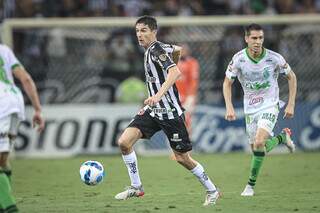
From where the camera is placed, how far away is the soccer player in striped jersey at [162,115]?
34.3 ft

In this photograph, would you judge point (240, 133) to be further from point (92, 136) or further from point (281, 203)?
point (281, 203)

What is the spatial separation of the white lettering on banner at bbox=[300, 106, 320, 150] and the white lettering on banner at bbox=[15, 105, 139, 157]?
4.18 meters

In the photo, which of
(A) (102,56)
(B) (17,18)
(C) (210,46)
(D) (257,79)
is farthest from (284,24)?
(D) (257,79)

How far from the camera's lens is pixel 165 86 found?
32.8ft

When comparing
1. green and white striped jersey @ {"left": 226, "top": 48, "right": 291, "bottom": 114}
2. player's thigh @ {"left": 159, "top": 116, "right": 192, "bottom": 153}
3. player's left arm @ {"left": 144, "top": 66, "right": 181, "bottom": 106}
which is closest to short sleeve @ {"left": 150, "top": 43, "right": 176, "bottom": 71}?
player's left arm @ {"left": 144, "top": 66, "right": 181, "bottom": 106}

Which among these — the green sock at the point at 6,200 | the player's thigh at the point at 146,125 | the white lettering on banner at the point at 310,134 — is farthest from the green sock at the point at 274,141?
the white lettering on banner at the point at 310,134

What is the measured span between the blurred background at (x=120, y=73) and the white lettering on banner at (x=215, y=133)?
25mm

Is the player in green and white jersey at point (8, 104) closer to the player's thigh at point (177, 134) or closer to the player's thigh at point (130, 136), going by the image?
the player's thigh at point (130, 136)

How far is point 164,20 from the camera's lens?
19859mm

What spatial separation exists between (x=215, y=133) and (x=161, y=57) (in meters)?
9.76

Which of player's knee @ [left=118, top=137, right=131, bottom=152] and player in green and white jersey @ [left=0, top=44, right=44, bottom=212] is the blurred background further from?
player in green and white jersey @ [left=0, top=44, right=44, bottom=212]

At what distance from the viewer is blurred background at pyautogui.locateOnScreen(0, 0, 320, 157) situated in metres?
19.8

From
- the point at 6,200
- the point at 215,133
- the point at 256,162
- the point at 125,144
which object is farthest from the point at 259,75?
the point at 215,133

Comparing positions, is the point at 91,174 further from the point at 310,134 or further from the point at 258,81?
the point at 310,134
